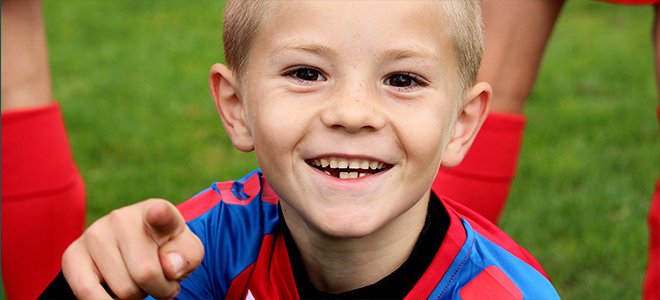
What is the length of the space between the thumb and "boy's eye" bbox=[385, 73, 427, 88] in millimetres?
437

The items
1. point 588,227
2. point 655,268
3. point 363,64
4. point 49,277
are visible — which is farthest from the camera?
point 588,227

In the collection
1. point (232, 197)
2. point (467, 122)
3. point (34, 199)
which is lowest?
point (34, 199)

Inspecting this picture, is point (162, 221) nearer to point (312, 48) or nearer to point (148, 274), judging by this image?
point (148, 274)

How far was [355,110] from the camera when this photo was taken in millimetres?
1729

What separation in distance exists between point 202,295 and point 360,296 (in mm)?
322

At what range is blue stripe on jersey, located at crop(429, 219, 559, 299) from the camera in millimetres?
1913

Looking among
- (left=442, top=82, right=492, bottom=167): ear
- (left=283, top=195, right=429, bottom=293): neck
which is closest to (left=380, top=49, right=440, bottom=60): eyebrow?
(left=442, top=82, right=492, bottom=167): ear

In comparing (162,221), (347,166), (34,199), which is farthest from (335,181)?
(34,199)

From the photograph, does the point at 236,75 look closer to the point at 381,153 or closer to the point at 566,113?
the point at 381,153

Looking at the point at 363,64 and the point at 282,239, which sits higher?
the point at 363,64

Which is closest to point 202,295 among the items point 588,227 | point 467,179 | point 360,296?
point 360,296

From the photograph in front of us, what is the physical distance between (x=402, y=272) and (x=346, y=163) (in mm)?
293

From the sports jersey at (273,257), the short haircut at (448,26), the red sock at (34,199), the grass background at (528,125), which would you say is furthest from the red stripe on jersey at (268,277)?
the grass background at (528,125)

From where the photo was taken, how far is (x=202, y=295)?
209cm
